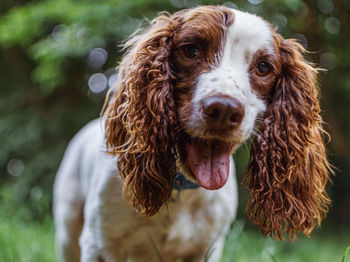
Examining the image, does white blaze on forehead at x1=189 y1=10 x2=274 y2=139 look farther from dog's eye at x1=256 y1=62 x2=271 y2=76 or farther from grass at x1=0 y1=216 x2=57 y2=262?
grass at x1=0 y1=216 x2=57 y2=262

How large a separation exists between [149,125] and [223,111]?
431mm

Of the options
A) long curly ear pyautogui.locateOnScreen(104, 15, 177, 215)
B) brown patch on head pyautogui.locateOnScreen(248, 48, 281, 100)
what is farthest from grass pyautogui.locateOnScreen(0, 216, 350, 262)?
brown patch on head pyautogui.locateOnScreen(248, 48, 281, 100)

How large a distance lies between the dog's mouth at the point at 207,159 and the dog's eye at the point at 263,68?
1.25 feet

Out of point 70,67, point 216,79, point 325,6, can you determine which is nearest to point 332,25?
point 325,6

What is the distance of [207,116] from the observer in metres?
1.77

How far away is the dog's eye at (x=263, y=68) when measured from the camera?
2047 mm

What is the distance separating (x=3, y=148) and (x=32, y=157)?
658 millimetres

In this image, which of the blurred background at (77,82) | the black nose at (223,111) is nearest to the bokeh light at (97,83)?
the blurred background at (77,82)

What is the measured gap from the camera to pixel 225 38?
1.98 meters

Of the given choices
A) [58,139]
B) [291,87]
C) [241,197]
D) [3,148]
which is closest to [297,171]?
[291,87]

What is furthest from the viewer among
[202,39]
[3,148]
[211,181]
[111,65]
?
[3,148]

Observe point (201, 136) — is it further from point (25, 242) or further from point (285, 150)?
point (25, 242)

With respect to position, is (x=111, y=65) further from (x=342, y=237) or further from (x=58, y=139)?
(x=342, y=237)

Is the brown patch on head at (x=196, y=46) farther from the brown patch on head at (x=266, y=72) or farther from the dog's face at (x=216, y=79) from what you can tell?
the brown patch on head at (x=266, y=72)
